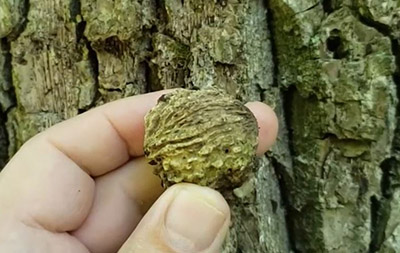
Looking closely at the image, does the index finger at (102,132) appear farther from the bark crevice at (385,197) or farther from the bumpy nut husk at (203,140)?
the bark crevice at (385,197)

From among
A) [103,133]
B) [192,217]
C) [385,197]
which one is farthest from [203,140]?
[385,197]

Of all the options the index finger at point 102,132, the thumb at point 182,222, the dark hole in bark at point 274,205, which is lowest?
the dark hole in bark at point 274,205

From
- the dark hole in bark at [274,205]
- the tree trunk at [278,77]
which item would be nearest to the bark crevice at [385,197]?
the tree trunk at [278,77]

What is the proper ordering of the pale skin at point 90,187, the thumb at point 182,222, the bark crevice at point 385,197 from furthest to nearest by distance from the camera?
the bark crevice at point 385,197
the pale skin at point 90,187
the thumb at point 182,222

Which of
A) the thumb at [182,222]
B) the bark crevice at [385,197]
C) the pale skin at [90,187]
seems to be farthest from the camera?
the bark crevice at [385,197]

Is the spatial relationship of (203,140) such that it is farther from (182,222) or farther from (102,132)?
(102,132)

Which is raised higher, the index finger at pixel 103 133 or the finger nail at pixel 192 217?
the index finger at pixel 103 133

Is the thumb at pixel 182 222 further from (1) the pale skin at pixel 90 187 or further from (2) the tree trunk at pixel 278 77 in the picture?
(2) the tree trunk at pixel 278 77

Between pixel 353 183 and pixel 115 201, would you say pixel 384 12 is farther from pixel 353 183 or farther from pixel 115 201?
pixel 115 201

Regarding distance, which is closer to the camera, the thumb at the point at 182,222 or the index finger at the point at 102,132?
the thumb at the point at 182,222
